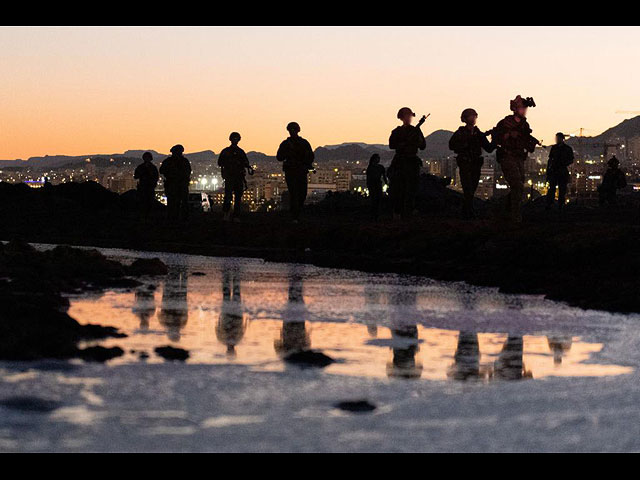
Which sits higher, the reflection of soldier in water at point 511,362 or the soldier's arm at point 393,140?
the soldier's arm at point 393,140

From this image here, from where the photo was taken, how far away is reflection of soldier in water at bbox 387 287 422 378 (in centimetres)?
993

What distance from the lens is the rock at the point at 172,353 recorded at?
10.4 m

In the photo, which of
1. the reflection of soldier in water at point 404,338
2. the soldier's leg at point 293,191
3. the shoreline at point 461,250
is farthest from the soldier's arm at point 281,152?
the reflection of soldier in water at point 404,338

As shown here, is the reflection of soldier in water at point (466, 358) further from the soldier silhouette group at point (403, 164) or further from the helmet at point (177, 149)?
the helmet at point (177, 149)

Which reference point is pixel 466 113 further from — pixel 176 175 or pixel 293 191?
pixel 176 175

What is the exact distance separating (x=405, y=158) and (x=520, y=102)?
3710 mm

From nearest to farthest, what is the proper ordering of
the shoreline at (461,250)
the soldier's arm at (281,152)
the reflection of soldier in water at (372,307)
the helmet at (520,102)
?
the reflection of soldier in water at (372,307) < the shoreline at (461,250) < the helmet at (520,102) < the soldier's arm at (281,152)

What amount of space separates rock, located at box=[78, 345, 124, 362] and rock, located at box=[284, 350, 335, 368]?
1.34 m

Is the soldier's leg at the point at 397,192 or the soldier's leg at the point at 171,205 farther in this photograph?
the soldier's leg at the point at 171,205

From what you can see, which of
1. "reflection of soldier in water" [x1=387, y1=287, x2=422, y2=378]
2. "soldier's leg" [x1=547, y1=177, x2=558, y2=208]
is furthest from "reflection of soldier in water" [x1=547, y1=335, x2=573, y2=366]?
"soldier's leg" [x1=547, y1=177, x2=558, y2=208]

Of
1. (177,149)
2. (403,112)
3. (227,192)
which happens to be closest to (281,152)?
(403,112)

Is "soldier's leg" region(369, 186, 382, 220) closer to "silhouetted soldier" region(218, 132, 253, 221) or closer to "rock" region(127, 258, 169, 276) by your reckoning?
"silhouetted soldier" region(218, 132, 253, 221)

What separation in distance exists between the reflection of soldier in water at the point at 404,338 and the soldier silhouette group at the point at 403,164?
772 cm
